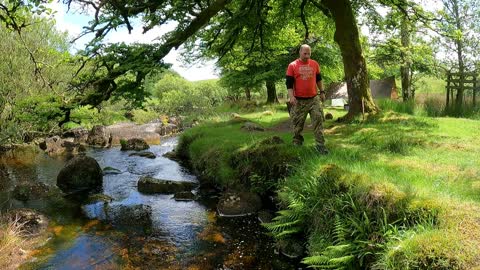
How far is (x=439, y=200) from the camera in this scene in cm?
619

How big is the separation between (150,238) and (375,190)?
5.46 meters

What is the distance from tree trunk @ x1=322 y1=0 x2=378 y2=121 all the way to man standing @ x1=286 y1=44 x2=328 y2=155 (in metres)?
5.45

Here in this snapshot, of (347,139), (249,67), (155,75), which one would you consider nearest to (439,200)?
(347,139)

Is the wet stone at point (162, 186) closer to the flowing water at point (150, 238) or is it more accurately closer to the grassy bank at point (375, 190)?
the flowing water at point (150, 238)

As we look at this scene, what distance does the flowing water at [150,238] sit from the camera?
816cm

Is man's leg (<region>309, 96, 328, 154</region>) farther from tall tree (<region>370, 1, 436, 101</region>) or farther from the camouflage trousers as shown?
tall tree (<region>370, 1, 436, 101</region>)

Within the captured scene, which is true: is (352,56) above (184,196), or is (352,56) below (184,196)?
above

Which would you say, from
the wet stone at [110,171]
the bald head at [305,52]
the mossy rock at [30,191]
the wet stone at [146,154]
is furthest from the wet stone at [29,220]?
the wet stone at [146,154]

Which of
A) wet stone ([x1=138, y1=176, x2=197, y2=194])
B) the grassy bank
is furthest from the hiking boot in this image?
wet stone ([x1=138, y1=176, x2=197, y2=194])

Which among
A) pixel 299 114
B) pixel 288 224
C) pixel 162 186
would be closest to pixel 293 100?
pixel 299 114

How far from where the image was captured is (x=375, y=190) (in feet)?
22.9

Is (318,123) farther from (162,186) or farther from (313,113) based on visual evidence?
(162,186)

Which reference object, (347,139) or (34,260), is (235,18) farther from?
(34,260)

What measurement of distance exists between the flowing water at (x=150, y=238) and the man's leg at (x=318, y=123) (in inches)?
101
